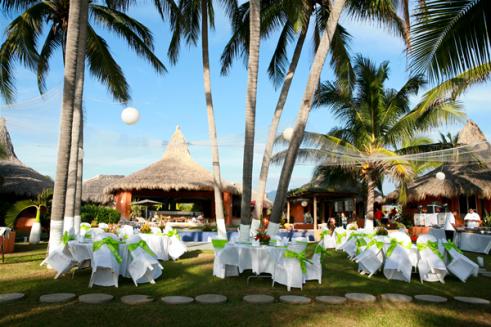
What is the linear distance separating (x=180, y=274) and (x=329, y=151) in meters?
9.21

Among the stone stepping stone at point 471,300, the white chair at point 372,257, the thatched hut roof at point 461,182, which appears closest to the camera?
the stone stepping stone at point 471,300

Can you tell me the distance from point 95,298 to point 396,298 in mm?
3572

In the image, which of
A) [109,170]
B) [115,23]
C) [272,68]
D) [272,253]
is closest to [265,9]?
[272,68]

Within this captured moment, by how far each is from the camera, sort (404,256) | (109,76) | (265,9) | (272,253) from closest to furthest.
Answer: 1. (272,253)
2. (404,256)
3. (265,9)
4. (109,76)

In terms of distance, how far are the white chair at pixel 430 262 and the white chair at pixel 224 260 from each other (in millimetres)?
2938

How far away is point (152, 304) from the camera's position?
4.57 meters

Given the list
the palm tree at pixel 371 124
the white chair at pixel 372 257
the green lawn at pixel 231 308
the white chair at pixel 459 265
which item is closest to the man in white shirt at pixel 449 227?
the palm tree at pixel 371 124

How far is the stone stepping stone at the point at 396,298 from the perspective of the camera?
16.6 feet

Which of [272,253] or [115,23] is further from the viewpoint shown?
[115,23]

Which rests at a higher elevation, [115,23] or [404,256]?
[115,23]

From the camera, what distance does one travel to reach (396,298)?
511 centimetres

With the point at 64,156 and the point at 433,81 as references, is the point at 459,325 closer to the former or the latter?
the point at 433,81

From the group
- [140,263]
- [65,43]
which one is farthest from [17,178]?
[140,263]

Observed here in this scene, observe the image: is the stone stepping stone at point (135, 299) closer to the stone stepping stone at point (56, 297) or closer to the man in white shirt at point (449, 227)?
the stone stepping stone at point (56, 297)
